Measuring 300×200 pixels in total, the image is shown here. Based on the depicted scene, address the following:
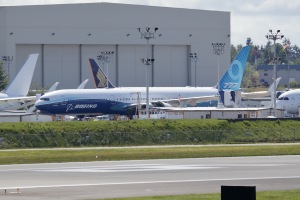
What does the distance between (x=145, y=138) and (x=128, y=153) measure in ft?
39.2

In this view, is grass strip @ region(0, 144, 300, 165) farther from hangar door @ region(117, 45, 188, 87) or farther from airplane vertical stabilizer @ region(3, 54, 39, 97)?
hangar door @ region(117, 45, 188, 87)

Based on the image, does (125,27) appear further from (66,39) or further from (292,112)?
(292,112)

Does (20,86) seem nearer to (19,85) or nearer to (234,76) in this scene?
(19,85)

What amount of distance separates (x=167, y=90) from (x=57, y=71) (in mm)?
43643

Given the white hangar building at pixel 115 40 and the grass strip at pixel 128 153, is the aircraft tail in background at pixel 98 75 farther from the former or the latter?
the grass strip at pixel 128 153

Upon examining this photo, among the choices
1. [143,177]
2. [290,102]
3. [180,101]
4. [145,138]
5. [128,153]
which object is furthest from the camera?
[180,101]

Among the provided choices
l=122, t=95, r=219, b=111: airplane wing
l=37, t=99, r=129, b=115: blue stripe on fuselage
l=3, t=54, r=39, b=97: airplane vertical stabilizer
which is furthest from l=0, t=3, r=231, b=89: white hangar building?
l=37, t=99, r=129, b=115: blue stripe on fuselage

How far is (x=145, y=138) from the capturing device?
211 feet

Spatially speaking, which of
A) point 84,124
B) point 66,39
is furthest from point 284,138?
point 66,39

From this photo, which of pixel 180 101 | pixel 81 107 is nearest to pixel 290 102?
pixel 180 101

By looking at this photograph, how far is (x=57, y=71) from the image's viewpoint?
14188cm

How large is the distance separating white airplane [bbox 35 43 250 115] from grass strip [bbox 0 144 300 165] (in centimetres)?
3722

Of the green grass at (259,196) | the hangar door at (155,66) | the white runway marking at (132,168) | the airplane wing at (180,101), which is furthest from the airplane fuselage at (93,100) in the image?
the green grass at (259,196)

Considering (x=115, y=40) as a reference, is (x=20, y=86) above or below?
below
